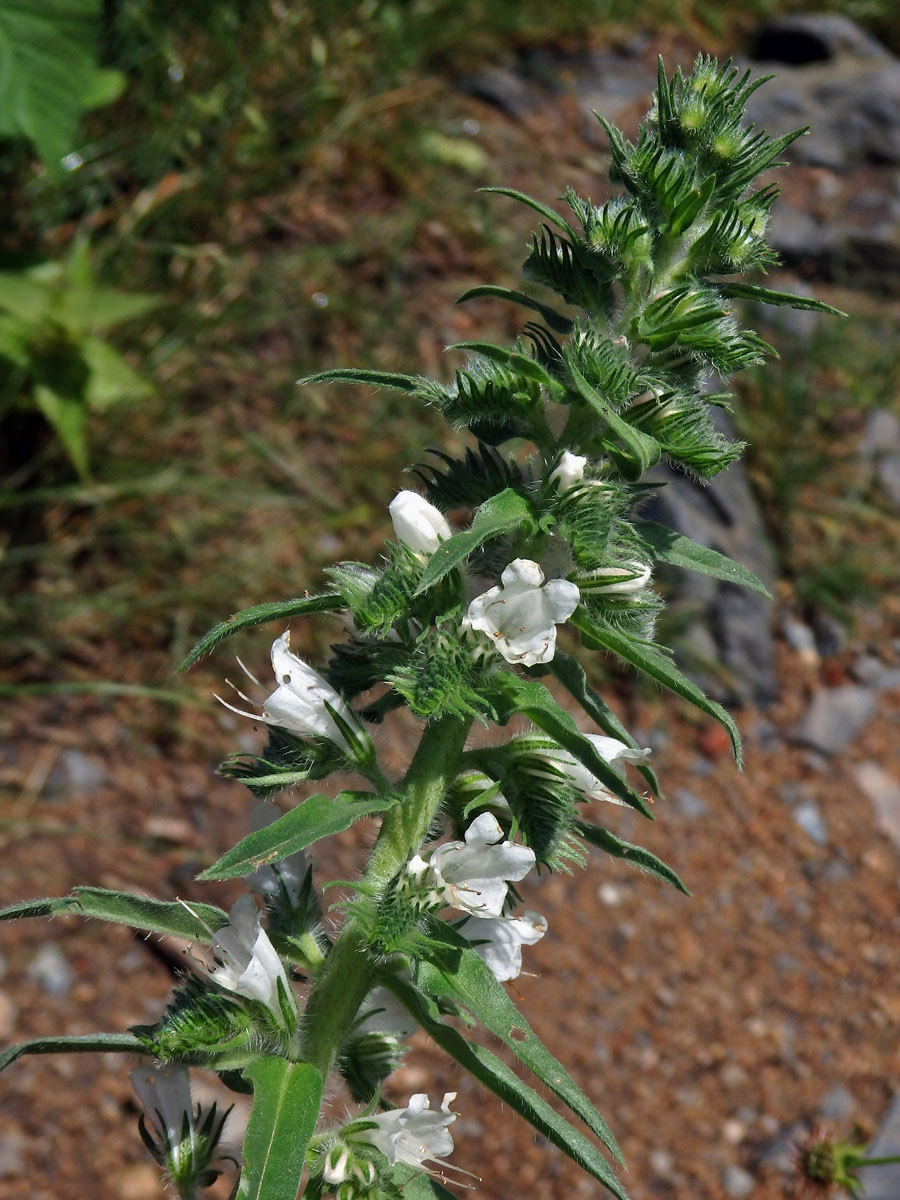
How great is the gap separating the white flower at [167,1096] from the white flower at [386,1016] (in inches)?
12.2

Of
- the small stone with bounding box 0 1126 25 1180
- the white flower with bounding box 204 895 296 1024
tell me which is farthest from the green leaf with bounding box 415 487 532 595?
the small stone with bounding box 0 1126 25 1180

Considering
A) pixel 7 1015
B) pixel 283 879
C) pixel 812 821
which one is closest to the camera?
pixel 283 879

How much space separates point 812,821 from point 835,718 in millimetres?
610

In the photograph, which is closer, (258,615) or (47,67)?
(258,615)

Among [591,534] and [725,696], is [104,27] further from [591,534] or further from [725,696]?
[591,534]

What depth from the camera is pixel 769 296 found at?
173 cm

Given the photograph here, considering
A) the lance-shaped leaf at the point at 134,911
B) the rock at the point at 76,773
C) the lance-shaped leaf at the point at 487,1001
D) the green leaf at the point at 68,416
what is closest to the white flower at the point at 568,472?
the lance-shaped leaf at the point at 487,1001

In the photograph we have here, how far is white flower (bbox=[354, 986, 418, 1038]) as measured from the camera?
1.97m

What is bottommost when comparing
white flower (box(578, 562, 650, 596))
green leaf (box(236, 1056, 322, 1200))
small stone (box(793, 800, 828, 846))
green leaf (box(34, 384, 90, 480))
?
small stone (box(793, 800, 828, 846))

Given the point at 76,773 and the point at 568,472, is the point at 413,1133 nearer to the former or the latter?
the point at 568,472

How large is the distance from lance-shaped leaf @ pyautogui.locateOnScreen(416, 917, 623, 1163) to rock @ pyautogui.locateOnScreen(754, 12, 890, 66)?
8445 millimetres

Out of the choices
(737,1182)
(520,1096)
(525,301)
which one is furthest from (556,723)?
(737,1182)

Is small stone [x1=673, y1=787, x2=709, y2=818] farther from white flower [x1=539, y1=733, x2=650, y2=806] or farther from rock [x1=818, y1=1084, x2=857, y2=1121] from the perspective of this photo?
white flower [x1=539, y1=733, x2=650, y2=806]

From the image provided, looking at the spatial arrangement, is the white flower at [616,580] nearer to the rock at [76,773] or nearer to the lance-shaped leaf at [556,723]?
the lance-shaped leaf at [556,723]
